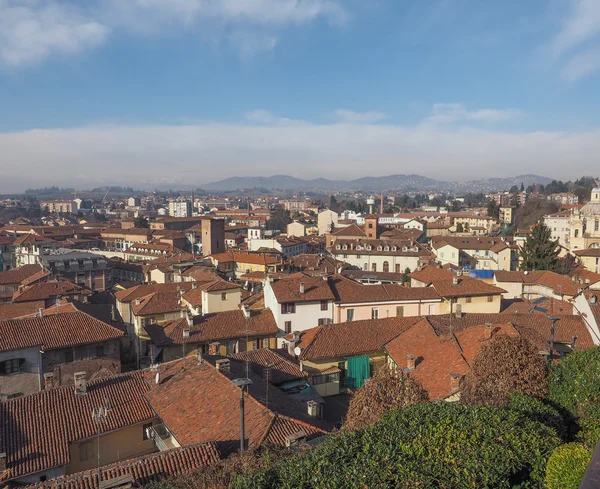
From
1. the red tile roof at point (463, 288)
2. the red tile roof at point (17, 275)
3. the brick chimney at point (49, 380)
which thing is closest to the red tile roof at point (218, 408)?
the brick chimney at point (49, 380)

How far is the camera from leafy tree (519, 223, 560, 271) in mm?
45688

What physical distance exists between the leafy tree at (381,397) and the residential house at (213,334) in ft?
39.6

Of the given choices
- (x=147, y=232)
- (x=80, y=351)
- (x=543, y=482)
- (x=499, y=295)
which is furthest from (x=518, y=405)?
(x=147, y=232)

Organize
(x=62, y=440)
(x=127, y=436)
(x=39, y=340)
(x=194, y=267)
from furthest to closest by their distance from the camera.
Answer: (x=194, y=267)
(x=39, y=340)
(x=127, y=436)
(x=62, y=440)

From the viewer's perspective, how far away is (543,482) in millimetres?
7215

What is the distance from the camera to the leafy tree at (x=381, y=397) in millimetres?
10461

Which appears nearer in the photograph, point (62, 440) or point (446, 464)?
point (446, 464)

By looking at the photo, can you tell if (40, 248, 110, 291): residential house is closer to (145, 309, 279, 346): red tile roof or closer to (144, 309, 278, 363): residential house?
(144, 309, 278, 363): residential house

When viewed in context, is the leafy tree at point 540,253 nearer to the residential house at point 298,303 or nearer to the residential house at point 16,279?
the residential house at point 298,303

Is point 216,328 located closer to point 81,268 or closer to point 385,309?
point 385,309

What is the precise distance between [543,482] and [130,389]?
12472 mm

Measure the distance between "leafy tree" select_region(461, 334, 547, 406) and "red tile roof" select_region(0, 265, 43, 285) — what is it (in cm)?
3846

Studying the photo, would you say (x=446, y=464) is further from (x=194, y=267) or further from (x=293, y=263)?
(x=293, y=263)

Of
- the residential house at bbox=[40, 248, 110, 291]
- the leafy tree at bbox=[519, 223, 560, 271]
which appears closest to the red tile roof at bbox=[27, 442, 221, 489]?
the residential house at bbox=[40, 248, 110, 291]
